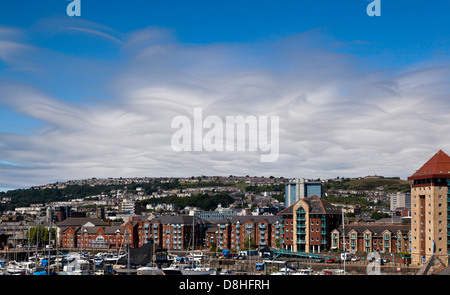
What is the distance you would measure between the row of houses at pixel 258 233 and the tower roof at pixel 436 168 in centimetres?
1133

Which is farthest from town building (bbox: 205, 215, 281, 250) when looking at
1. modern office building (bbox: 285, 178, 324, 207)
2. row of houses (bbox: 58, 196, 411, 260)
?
modern office building (bbox: 285, 178, 324, 207)

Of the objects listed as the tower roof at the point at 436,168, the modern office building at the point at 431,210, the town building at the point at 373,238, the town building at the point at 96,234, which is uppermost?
the tower roof at the point at 436,168

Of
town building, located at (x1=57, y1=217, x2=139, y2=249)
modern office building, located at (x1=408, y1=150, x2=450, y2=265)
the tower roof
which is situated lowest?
town building, located at (x1=57, y1=217, x2=139, y2=249)

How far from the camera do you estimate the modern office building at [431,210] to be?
60219 mm

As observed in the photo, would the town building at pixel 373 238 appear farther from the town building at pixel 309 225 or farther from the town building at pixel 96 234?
the town building at pixel 96 234

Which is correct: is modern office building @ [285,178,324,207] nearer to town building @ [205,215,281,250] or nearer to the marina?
town building @ [205,215,281,250]

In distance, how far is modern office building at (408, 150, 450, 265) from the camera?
198 ft

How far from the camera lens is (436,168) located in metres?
61.4

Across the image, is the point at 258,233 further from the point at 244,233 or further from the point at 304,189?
the point at 304,189

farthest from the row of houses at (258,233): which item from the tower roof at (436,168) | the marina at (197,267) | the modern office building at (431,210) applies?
the tower roof at (436,168)
